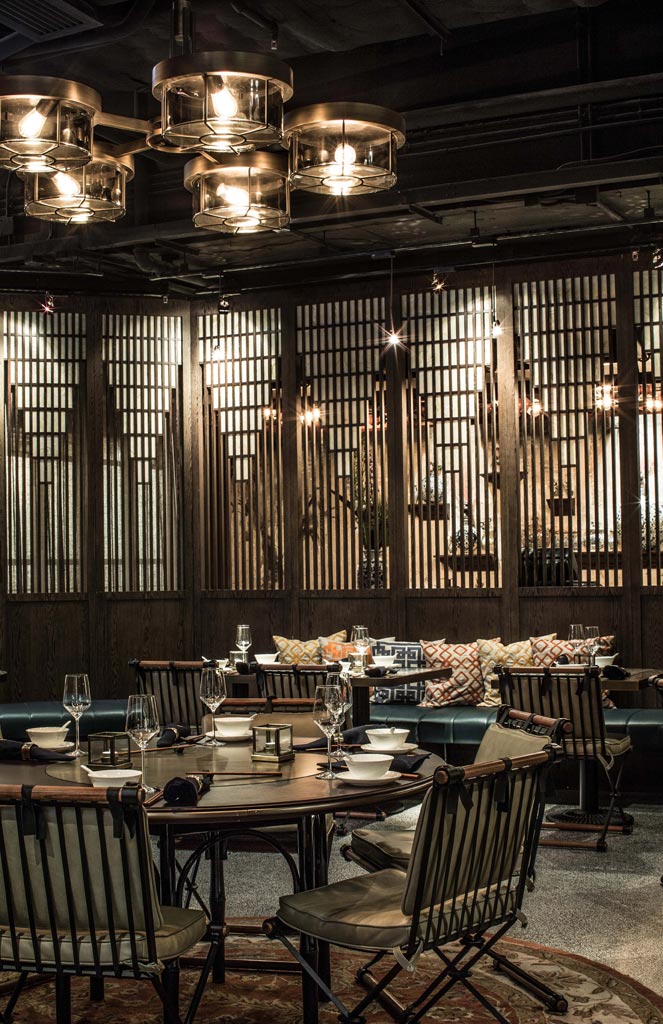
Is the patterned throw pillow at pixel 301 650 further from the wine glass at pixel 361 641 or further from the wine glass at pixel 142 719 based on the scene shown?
the wine glass at pixel 142 719

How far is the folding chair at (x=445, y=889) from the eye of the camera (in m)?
3.12

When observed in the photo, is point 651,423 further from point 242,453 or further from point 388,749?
point 388,749

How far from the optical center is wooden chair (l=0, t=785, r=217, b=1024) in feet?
9.54

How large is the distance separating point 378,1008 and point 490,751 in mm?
914

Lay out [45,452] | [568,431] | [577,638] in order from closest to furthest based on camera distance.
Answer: [577,638] < [568,431] < [45,452]

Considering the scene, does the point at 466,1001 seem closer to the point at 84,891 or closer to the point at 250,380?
the point at 84,891

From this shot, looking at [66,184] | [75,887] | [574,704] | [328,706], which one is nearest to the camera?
[75,887]

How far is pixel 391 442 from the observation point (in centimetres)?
897

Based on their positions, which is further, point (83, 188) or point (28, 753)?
point (83, 188)

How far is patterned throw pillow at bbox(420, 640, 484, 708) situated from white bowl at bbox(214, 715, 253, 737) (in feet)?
12.7

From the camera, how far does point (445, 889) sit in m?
3.21

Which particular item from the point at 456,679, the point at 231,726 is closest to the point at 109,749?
the point at 231,726

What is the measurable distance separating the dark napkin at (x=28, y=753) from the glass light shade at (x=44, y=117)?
1.99m

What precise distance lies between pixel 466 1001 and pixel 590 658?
3.47 metres
